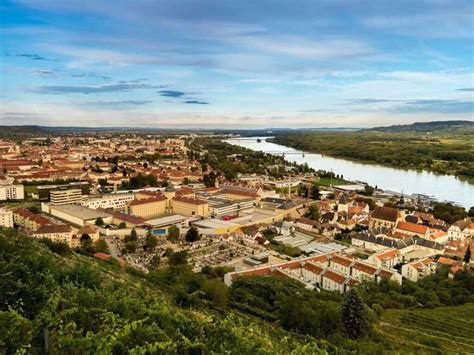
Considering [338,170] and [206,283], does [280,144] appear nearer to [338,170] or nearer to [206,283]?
[338,170]

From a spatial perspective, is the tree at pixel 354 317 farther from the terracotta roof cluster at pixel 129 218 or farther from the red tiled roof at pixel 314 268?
the terracotta roof cluster at pixel 129 218

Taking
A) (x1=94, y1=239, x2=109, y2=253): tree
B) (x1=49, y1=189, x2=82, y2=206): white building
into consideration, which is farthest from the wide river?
(x1=49, y1=189, x2=82, y2=206): white building

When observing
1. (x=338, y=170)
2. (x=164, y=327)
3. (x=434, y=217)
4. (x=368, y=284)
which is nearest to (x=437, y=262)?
(x=368, y=284)

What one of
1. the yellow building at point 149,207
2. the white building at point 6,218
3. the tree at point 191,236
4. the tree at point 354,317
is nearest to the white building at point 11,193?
the white building at point 6,218

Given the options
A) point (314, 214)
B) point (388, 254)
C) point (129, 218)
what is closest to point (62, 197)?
point (129, 218)

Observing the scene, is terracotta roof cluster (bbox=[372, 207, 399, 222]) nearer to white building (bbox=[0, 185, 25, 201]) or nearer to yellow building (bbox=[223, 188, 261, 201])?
yellow building (bbox=[223, 188, 261, 201])
